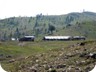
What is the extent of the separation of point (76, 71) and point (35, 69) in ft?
17.7

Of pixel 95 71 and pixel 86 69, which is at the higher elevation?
pixel 95 71

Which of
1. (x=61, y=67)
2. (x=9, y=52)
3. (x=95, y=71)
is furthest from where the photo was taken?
(x=9, y=52)

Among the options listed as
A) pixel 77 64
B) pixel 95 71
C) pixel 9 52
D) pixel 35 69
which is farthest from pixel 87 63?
pixel 9 52

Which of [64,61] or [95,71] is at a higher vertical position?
[95,71]

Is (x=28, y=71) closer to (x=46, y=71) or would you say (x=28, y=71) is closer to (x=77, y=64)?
(x=46, y=71)

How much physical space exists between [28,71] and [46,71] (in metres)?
2.53

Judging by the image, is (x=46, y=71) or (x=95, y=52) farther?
(x=95, y=52)

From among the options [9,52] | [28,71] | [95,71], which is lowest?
[9,52]

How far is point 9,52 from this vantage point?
81.7 m

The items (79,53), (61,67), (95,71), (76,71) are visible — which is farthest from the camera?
(79,53)

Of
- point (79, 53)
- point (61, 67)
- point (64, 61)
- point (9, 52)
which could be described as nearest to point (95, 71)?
point (61, 67)

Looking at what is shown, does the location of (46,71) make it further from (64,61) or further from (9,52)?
(9,52)

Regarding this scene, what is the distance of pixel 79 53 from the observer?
3841 centimetres

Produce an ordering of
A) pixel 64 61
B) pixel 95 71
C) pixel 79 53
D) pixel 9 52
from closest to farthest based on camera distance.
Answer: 1. pixel 95 71
2. pixel 64 61
3. pixel 79 53
4. pixel 9 52
